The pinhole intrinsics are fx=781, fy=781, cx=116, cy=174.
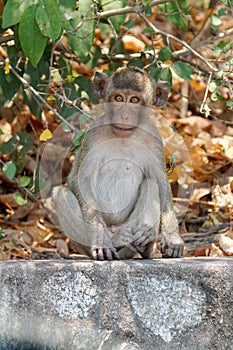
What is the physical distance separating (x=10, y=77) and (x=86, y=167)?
5.28 feet

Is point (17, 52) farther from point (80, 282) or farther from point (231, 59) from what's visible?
point (80, 282)

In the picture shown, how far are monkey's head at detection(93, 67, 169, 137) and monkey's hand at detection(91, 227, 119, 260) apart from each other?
0.78 m

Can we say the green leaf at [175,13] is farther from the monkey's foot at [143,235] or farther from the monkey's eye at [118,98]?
the monkey's foot at [143,235]

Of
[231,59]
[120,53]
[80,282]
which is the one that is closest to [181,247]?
[80,282]

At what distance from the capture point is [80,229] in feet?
18.9

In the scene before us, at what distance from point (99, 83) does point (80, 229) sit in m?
1.25

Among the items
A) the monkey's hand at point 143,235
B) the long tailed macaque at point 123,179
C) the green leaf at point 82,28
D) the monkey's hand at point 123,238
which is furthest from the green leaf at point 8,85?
the monkey's hand at point 143,235

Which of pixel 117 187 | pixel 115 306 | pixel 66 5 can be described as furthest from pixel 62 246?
pixel 115 306

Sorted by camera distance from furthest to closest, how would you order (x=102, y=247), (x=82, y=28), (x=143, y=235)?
(x=82, y=28) < (x=143, y=235) < (x=102, y=247)

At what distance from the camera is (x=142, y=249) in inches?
225

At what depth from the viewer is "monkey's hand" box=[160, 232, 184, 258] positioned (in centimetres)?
565

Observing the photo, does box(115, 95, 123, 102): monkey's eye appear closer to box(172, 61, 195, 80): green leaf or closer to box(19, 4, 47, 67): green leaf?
box(19, 4, 47, 67): green leaf

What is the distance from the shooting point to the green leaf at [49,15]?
5.08m

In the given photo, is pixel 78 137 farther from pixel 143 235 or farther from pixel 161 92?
pixel 143 235
